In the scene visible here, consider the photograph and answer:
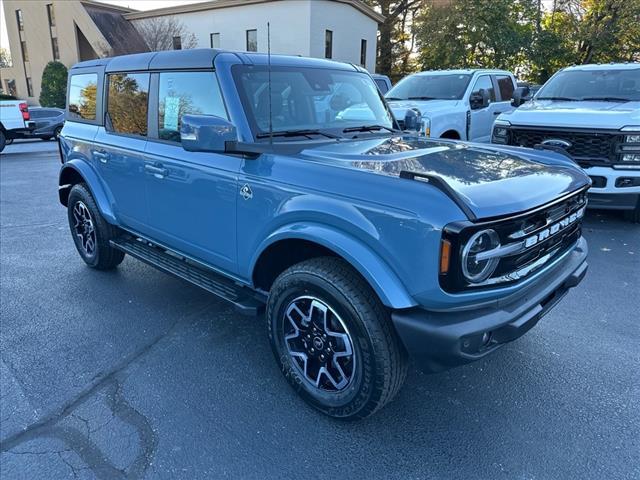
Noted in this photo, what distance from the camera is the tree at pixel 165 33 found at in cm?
2894

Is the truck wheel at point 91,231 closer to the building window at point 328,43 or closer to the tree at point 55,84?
the building window at point 328,43

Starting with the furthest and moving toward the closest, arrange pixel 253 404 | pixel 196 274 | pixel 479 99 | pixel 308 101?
pixel 479 99, pixel 196 274, pixel 308 101, pixel 253 404

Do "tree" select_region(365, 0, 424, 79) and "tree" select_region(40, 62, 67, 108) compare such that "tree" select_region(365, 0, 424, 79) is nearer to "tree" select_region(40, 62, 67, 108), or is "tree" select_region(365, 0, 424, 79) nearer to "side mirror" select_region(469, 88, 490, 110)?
"tree" select_region(40, 62, 67, 108)

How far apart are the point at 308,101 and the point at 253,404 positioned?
6.75ft

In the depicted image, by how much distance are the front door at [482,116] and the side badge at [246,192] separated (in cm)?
661

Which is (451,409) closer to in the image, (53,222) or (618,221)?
(618,221)

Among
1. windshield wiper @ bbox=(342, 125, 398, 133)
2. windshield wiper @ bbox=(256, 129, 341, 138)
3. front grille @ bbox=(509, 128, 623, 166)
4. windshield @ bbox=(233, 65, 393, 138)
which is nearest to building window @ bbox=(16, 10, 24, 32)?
front grille @ bbox=(509, 128, 623, 166)

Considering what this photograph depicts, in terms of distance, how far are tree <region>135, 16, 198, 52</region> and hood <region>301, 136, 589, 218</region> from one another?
29.0m

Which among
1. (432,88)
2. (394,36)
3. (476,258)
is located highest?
(394,36)

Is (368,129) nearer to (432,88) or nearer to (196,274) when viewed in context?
(196,274)

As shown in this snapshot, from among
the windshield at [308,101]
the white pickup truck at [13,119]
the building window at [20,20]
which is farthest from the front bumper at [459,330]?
the building window at [20,20]

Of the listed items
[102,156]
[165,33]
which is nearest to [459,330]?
[102,156]

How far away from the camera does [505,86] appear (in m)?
9.98

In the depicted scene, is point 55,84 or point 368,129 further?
point 55,84
